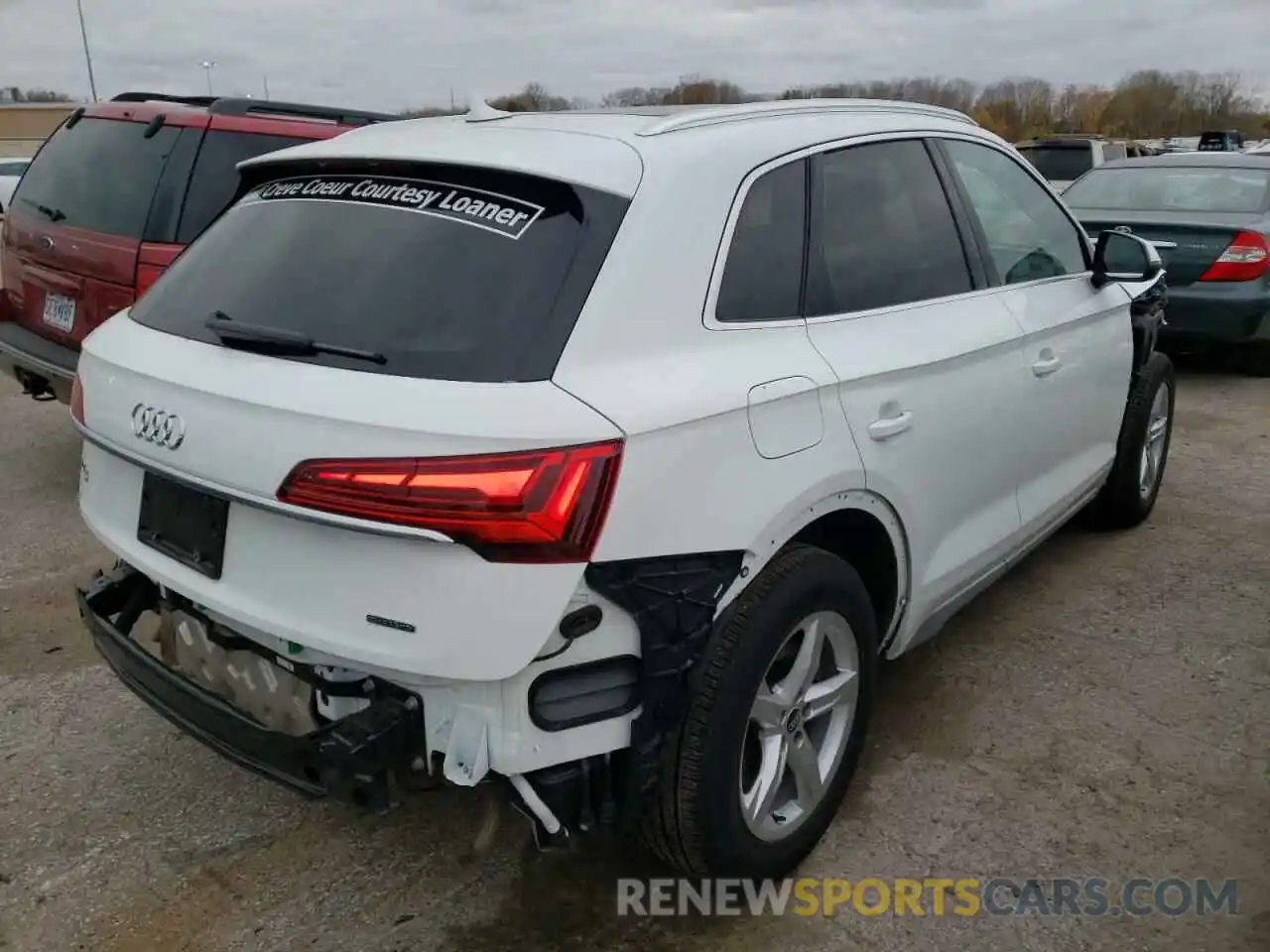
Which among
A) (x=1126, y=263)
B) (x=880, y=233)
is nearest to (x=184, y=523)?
(x=880, y=233)

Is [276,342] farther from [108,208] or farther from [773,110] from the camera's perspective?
[108,208]

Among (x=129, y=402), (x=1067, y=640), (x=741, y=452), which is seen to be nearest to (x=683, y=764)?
(x=741, y=452)

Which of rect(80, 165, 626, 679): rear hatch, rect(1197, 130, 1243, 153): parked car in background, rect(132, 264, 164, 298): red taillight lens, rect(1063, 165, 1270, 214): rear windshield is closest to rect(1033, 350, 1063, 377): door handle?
rect(80, 165, 626, 679): rear hatch

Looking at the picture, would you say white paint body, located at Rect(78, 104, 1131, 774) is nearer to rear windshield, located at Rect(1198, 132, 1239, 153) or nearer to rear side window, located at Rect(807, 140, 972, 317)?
rear side window, located at Rect(807, 140, 972, 317)

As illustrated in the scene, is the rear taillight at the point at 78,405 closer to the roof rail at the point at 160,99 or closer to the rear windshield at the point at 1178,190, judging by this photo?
the roof rail at the point at 160,99

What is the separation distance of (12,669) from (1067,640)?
365 centimetres

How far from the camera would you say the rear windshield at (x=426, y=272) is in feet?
6.76

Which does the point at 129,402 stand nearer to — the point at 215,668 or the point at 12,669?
the point at 215,668

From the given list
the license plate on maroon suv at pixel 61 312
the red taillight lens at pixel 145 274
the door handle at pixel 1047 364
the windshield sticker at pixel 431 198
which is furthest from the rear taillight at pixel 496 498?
the license plate on maroon suv at pixel 61 312

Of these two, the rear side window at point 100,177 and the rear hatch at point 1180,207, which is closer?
the rear side window at point 100,177

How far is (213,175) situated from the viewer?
4.86m

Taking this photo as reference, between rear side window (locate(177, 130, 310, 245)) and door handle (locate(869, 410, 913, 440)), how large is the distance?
3309mm

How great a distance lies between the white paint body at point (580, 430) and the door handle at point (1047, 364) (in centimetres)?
60

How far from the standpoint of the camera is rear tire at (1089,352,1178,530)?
4566 mm
